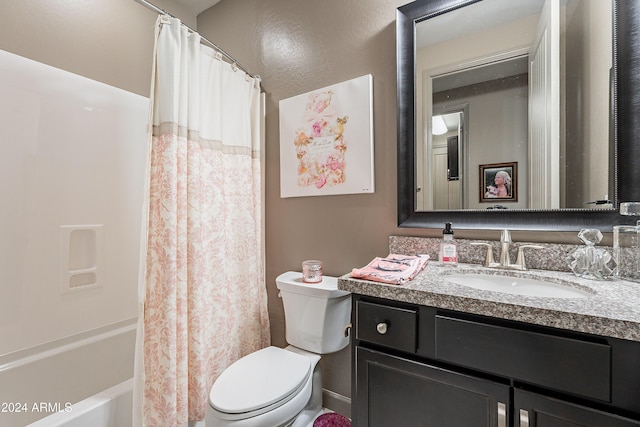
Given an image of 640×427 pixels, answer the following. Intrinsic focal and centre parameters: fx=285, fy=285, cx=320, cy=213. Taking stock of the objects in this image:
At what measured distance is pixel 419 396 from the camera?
85 cm

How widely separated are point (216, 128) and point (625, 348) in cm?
171

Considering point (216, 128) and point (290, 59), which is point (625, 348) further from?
point (290, 59)

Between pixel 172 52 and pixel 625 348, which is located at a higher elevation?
pixel 172 52

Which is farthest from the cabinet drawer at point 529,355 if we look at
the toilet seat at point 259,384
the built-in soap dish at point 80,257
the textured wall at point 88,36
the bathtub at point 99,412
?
the textured wall at point 88,36

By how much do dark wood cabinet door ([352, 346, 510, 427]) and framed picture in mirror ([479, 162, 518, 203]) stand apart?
76 cm

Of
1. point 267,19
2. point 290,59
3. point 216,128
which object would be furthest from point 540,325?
point 267,19

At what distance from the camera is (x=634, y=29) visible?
3.24 ft

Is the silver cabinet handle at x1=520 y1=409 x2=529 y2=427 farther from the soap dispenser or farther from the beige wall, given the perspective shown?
the beige wall

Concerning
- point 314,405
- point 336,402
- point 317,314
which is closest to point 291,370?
point 317,314

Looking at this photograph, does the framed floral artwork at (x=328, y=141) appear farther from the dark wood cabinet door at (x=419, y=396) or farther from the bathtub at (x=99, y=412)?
the bathtub at (x=99, y=412)

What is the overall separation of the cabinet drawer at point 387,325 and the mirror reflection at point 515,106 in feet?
2.10

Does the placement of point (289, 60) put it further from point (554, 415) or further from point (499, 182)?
point (554, 415)

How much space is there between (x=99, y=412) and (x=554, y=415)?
1.64 meters

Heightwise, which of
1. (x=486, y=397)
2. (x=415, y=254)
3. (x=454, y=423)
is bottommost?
(x=454, y=423)
